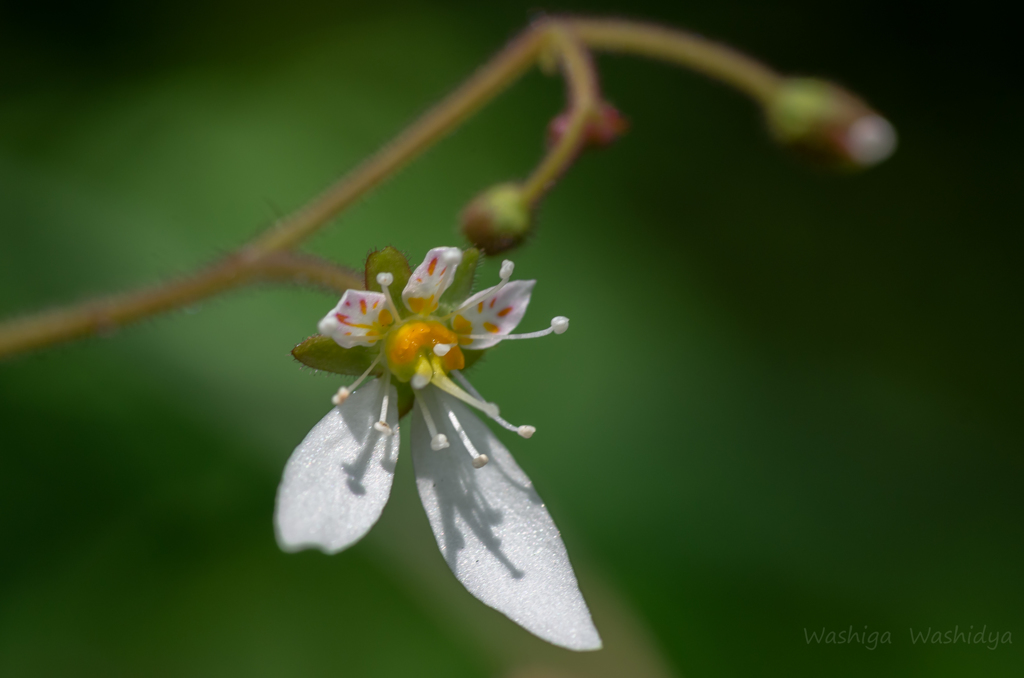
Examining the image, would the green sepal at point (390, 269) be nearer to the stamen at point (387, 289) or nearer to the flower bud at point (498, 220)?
the stamen at point (387, 289)

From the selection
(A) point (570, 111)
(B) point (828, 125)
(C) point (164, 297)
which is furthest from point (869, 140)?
(C) point (164, 297)

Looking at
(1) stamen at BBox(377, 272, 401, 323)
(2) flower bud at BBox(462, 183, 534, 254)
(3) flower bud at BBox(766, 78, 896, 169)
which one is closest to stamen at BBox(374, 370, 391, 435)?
(1) stamen at BBox(377, 272, 401, 323)

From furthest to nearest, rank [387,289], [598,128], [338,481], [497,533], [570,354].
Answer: [570,354], [598,128], [387,289], [497,533], [338,481]

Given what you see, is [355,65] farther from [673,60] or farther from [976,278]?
[976,278]

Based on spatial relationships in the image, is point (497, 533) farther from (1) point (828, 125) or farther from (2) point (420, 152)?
(1) point (828, 125)

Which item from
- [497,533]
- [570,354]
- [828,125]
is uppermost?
[570,354]

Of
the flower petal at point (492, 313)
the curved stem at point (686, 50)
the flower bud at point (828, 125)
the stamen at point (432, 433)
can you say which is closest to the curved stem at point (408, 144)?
the curved stem at point (686, 50)

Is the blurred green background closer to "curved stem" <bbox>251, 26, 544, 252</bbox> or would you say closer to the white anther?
"curved stem" <bbox>251, 26, 544, 252</bbox>
